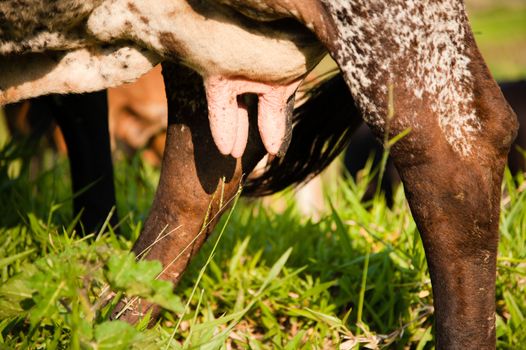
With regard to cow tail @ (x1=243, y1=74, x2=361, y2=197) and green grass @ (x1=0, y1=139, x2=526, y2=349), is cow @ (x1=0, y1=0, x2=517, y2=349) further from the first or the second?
cow tail @ (x1=243, y1=74, x2=361, y2=197)

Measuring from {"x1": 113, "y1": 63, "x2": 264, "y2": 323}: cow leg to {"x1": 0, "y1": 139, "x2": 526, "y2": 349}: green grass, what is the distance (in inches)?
6.9

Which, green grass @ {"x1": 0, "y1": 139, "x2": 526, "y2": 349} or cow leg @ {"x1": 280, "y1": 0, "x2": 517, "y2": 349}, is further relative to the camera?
cow leg @ {"x1": 280, "y1": 0, "x2": 517, "y2": 349}

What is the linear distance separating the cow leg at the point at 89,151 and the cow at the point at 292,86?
598 mm

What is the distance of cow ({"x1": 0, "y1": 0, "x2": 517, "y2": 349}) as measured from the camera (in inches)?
82.4

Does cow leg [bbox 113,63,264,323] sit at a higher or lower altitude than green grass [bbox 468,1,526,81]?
higher

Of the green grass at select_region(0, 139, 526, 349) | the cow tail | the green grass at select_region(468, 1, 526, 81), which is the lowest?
the green grass at select_region(468, 1, 526, 81)

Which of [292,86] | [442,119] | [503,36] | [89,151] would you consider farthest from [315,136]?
[503,36]

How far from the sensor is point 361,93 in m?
2.13

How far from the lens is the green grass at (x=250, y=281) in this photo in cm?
176

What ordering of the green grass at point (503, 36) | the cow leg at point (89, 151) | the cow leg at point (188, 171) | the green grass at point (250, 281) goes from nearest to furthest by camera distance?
the green grass at point (250, 281)
the cow leg at point (188, 171)
the cow leg at point (89, 151)
the green grass at point (503, 36)

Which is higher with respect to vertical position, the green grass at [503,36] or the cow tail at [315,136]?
the cow tail at [315,136]

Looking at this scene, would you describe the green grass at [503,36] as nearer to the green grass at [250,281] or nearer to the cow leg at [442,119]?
the green grass at [250,281]

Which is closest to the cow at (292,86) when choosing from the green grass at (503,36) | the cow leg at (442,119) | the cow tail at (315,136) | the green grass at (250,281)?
the cow leg at (442,119)

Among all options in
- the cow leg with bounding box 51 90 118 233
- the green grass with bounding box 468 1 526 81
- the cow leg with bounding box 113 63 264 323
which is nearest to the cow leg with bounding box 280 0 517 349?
the cow leg with bounding box 113 63 264 323
